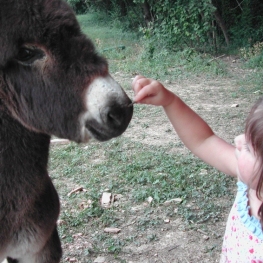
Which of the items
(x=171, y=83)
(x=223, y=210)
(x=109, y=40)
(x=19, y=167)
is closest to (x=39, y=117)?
(x=19, y=167)

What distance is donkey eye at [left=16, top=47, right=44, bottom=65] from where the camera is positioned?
58.7 inches

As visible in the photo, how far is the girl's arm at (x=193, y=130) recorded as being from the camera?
178 cm

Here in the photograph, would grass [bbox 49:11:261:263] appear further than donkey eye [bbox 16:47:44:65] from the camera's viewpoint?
Yes

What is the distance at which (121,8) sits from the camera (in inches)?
535

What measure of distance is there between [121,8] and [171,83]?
800cm

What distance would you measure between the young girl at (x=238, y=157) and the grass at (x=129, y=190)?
98 centimetres

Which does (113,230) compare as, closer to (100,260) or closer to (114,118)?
(100,260)

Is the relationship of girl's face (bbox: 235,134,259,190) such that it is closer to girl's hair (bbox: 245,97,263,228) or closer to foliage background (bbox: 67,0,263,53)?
girl's hair (bbox: 245,97,263,228)

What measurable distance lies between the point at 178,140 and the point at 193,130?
2.36 meters

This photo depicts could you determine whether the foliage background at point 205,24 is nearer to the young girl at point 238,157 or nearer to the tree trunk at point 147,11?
the tree trunk at point 147,11

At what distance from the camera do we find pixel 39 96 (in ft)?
5.14

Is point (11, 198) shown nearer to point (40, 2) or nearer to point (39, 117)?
point (39, 117)

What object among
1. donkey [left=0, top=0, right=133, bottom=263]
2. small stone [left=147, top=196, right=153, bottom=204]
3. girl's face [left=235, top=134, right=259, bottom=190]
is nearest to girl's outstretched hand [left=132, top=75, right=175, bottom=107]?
donkey [left=0, top=0, right=133, bottom=263]

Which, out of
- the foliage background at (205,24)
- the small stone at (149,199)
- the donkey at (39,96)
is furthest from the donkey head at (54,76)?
the foliage background at (205,24)
